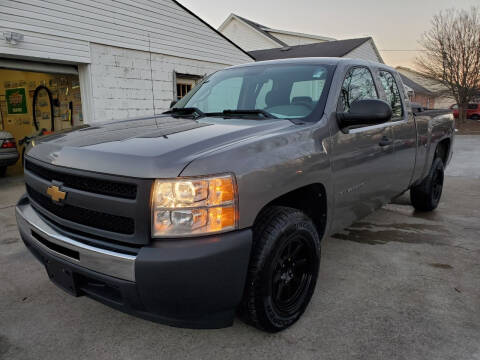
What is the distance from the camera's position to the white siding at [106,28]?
24.4ft

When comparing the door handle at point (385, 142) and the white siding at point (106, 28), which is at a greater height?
the white siding at point (106, 28)

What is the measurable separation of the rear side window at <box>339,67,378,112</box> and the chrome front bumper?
1.91 meters

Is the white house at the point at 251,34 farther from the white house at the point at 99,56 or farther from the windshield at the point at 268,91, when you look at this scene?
the windshield at the point at 268,91

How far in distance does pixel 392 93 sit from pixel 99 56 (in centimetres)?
740

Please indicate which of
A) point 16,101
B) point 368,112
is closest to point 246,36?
point 16,101

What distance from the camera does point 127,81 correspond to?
949 centimetres

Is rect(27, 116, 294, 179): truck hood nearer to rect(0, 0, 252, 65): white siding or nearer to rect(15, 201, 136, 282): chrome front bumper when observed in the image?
rect(15, 201, 136, 282): chrome front bumper

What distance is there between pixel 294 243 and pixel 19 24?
7.69 metres

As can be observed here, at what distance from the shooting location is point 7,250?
3807mm

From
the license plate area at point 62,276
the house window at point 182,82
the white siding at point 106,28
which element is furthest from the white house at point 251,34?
the license plate area at point 62,276

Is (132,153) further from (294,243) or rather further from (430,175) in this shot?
(430,175)

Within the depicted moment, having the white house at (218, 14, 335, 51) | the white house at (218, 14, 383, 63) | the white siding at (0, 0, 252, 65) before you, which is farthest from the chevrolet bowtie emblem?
the white house at (218, 14, 335, 51)

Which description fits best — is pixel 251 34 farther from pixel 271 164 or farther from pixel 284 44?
pixel 271 164

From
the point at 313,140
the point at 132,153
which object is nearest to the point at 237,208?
the point at 132,153
